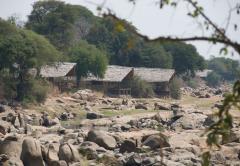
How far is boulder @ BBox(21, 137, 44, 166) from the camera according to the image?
14980mm

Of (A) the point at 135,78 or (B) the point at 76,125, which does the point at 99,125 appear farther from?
(A) the point at 135,78

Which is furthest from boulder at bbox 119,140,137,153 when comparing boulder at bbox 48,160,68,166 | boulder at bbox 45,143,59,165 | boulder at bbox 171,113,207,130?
boulder at bbox 171,113,207,130

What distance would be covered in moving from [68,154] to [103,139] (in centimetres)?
381

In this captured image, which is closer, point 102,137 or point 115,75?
point 102,137

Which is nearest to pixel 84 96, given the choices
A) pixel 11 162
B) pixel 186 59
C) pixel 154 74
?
pixel 154 74

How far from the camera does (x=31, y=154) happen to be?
49.3 feet

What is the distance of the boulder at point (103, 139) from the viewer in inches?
763

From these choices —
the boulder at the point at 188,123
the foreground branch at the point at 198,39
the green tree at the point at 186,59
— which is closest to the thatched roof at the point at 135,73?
the green tree at the point at 186,59

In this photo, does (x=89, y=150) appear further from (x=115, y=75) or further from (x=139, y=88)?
(x=115, y=75)

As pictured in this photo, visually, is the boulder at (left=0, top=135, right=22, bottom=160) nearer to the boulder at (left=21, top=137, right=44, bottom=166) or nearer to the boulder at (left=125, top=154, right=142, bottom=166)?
the boulder at (left=21, top=137, right=44, bottom=166)

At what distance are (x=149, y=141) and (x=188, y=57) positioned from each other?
5798 cm

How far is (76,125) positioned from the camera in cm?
3259

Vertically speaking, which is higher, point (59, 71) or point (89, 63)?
point (89, 63)

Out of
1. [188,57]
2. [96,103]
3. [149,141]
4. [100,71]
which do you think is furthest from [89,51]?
[149,141]
